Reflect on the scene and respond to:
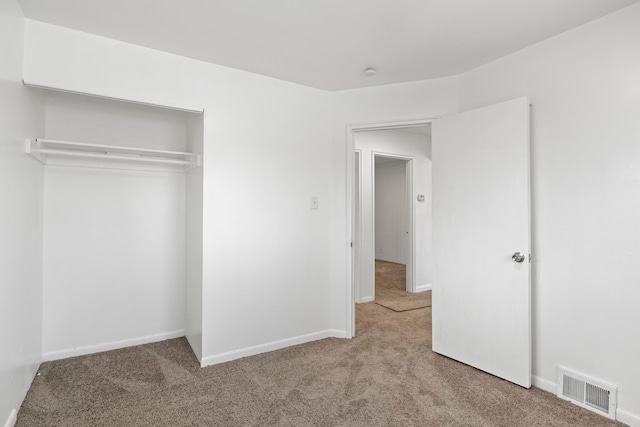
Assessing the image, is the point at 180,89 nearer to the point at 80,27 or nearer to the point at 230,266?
the point at 80,27

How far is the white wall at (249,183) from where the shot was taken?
2.36m

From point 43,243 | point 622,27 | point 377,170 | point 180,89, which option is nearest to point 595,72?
point 622,27

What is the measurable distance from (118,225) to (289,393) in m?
2.01

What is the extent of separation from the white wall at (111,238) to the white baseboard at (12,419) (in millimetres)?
872

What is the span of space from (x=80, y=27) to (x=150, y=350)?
245 centimetres

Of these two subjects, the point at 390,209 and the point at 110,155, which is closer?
the point at 110,155

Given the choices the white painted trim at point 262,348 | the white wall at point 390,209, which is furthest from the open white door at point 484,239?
the white wall at point 390,209

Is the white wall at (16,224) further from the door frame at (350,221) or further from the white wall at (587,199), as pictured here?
the white wall at (587,199)

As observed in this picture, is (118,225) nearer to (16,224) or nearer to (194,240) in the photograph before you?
(194,240)

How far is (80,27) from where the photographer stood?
7.03ft

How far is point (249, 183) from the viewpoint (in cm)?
278

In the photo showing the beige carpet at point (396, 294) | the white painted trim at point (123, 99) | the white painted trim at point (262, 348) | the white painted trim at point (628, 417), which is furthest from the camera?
the beige carpet at point (396, 294)

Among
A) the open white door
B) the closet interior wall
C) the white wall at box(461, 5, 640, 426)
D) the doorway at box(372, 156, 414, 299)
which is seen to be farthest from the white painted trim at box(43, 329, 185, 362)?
the doorway at box(372, 156, 414, 299)

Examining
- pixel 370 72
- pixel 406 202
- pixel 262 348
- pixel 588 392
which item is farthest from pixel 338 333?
pixel 406 202
